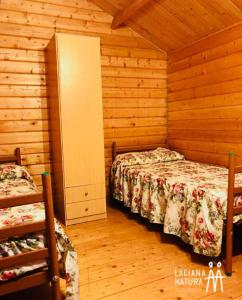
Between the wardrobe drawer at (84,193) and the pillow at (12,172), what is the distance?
1.53ft

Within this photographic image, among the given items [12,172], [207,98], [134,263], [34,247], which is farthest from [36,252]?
[207,98]

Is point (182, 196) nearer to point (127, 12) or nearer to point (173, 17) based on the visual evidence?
point (173, 17)

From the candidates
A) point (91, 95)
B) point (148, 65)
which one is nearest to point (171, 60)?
point (148, 65)

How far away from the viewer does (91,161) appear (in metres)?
3.13

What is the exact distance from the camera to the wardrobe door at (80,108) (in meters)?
2.93

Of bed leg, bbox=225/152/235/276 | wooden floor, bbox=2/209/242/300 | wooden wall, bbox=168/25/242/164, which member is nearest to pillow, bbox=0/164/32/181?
wooden floor, bbox=2/209/242/300

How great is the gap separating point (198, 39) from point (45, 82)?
6.50 ft

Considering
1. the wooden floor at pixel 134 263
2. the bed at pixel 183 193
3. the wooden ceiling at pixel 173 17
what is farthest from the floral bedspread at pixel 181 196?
the wooden ceiling at pixel 173 17

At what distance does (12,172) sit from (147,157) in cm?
166

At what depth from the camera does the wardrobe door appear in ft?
9.62

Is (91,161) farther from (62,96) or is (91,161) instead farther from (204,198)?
(204,198)

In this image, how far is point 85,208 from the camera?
3.14 m

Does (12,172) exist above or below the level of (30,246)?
above

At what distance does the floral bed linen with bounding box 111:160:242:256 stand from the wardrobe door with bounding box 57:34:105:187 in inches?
18.1
